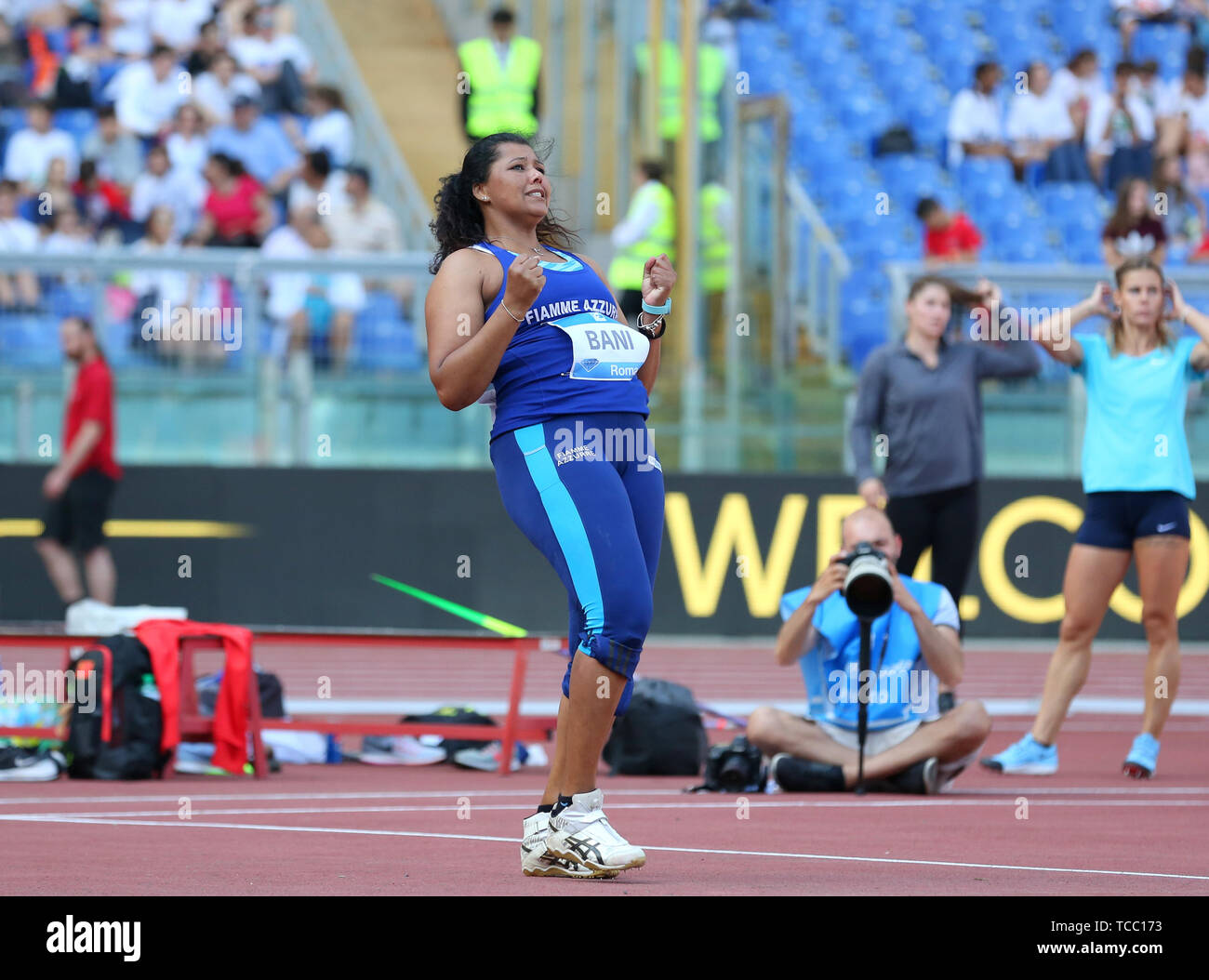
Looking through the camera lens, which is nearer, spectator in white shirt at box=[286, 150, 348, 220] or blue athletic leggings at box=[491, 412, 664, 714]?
blue athletic leggings at box=[491, 412, 664, 714]

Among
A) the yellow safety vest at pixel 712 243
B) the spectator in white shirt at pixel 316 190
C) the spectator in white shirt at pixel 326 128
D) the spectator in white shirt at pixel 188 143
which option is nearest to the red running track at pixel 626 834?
the yellow safety vest at pixel 712 243

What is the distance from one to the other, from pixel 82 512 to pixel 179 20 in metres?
6.96

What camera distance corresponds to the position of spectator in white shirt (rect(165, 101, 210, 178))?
57.6 ft

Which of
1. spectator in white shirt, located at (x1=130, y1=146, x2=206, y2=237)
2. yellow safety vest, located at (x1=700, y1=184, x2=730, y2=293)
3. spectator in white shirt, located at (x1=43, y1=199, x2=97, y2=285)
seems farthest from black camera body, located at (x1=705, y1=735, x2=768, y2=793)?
spectator in white shirt, located at (x1=130, y1=146, x2=206, y2=237)

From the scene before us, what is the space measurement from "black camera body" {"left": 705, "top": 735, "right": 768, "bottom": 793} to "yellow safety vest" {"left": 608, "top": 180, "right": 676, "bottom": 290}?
790 cm

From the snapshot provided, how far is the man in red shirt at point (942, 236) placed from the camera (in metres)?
16.7

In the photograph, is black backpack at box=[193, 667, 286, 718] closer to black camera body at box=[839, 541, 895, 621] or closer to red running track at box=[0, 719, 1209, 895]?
red running track at box=[0, 719, 1209, 895]

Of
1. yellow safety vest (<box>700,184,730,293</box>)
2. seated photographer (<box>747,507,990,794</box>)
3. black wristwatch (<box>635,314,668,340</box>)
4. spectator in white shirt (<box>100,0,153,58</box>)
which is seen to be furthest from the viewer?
spectator in white shirt (<box>100,0,153,58</box>)

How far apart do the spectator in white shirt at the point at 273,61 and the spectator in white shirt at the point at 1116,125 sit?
7.60 m

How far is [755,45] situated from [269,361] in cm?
903

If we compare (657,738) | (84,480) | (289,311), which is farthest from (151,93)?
(657,738)

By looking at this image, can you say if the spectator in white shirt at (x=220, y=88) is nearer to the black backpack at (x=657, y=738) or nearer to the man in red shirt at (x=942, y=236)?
the man in red shirt at (x=942, y=236)
